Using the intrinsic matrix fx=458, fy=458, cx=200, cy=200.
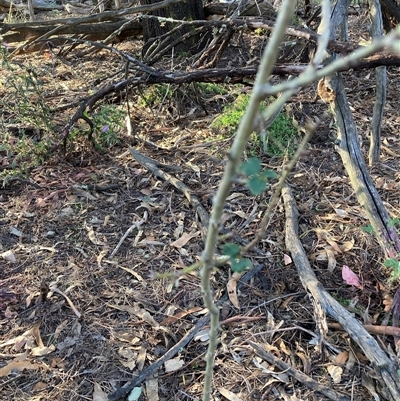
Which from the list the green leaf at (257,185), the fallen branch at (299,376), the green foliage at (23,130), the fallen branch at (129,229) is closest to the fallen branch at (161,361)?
the fallen branch at (299,376)

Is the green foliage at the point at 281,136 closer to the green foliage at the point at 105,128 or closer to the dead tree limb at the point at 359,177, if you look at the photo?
the dead tree limb at the point at 359,177

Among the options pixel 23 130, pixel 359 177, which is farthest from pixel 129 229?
pixel 359 177

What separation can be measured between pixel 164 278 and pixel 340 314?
95 centimetres

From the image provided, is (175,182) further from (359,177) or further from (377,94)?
(377,94)

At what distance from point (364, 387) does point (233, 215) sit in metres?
1.28

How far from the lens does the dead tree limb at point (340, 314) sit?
187 cm

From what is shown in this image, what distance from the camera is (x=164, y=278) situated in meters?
2.54

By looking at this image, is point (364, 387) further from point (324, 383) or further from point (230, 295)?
point (230, 295)

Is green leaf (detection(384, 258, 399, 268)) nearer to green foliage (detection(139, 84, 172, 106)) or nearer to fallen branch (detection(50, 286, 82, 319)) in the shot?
fallen branch (detection(50, 286, 82, 319))

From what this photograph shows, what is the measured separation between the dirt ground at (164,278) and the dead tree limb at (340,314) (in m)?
0.07

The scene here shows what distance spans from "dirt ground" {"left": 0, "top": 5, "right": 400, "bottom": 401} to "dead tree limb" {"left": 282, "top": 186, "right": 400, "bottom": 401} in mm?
71

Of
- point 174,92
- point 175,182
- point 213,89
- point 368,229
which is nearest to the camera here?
point 368,229

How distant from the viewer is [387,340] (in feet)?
6.86

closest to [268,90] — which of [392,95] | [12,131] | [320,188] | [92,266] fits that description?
[92,266]
